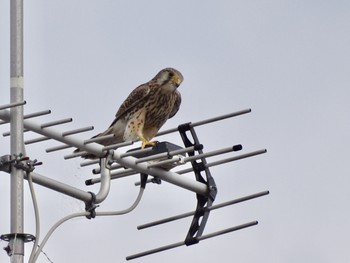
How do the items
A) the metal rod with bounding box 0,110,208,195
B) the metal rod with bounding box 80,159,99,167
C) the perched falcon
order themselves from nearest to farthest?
the metal rod with bounding box 0,110,208,195 < the metal rod with bounding box 80,159,99,167 < the perched falcon

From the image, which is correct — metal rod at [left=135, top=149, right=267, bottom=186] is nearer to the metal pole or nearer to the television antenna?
the television antenna

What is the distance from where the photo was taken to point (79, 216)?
693 cm

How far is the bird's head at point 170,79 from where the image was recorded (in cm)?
1191

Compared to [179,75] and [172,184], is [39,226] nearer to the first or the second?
[172,184]

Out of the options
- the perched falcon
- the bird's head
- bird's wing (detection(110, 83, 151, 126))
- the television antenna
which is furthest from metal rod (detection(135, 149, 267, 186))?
the bird's head

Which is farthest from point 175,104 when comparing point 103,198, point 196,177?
point 103,198

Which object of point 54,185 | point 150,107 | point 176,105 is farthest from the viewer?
point 176,105

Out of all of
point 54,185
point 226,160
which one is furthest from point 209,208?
point 54,185

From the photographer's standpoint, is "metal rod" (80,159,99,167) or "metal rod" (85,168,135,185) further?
"metal rod" (80,159,99,167)

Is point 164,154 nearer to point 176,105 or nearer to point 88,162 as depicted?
point 88,162

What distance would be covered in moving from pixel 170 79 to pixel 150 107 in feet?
1.44

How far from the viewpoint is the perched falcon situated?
1140 cm

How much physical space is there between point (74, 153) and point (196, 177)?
0.91 meters

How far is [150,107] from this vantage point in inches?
462
